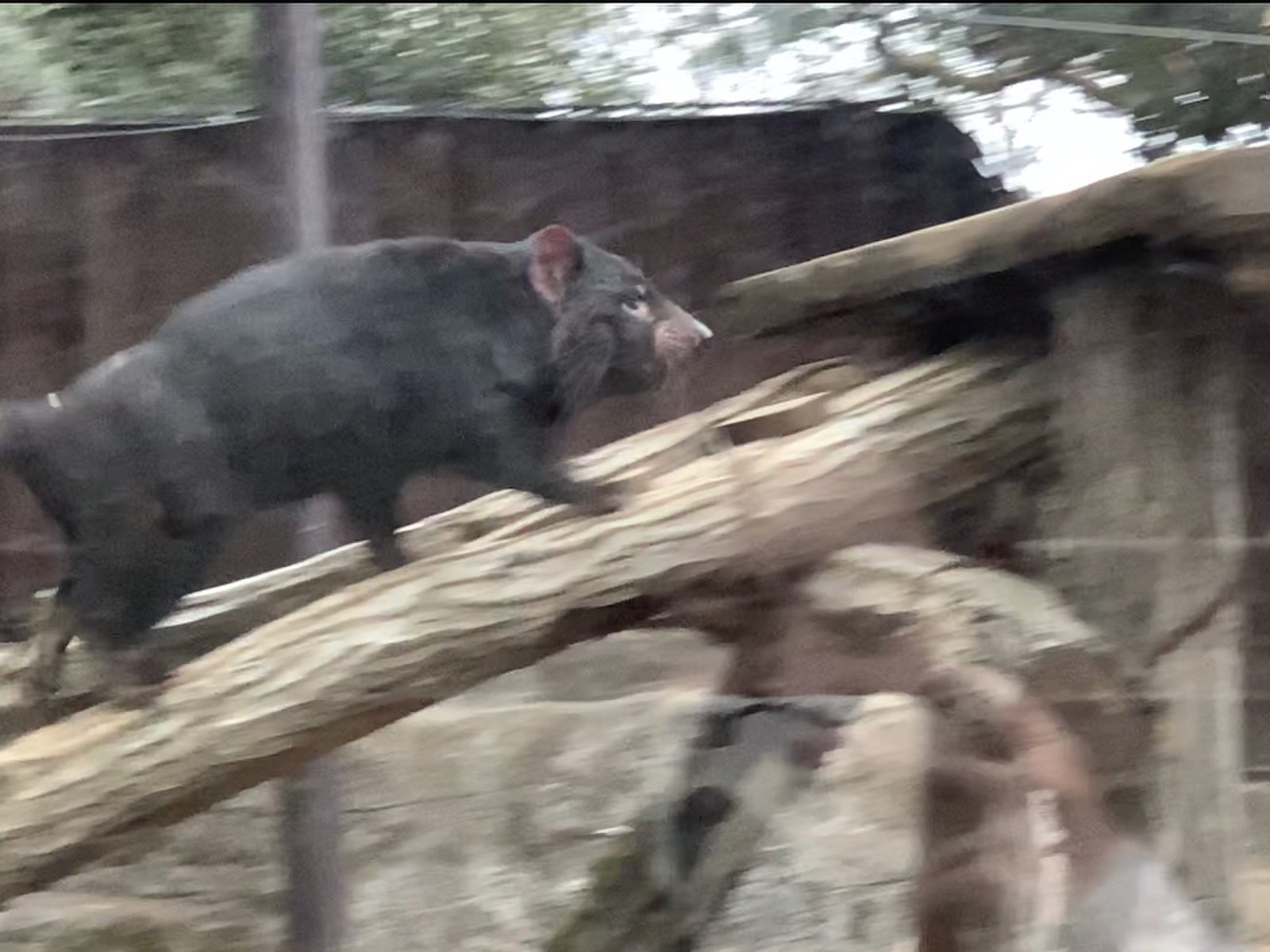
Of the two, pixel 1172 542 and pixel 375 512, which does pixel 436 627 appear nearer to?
pixel 375 512

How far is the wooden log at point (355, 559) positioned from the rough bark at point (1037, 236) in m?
0.08

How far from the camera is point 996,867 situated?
4.29 ft

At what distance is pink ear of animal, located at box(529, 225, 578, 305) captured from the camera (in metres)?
1.46

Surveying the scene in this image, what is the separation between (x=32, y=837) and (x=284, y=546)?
15.2 inches

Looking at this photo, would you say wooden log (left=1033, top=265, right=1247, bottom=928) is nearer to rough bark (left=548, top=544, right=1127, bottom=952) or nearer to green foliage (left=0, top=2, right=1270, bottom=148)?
rough bark (left=548, top=544, right=1127, bottom=952)

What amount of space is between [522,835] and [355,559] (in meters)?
0.47

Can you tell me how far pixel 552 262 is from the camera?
4.90ft

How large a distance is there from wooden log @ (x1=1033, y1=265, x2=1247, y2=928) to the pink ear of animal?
0.52 m

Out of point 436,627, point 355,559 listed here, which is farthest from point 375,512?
point 436,627

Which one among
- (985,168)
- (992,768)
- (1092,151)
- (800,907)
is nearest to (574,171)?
(985,168)

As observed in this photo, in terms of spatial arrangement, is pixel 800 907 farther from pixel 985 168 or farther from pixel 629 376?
pixel 985 168

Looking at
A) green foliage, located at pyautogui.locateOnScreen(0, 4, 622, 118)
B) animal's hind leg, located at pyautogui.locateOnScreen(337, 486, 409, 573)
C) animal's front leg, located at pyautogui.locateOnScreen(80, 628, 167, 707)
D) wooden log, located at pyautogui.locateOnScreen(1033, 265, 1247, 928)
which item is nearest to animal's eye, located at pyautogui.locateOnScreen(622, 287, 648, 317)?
green foliage, located at pyautogui.locateOnScreen(0, 4, 622, 118)

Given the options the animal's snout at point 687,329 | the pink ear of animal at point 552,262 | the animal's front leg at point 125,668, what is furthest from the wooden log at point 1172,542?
the animal's front leg at point 125,668

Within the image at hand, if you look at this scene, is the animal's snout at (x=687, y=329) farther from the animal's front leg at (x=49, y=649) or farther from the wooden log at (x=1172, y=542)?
the animal's front leg at (x=49, y=649)
